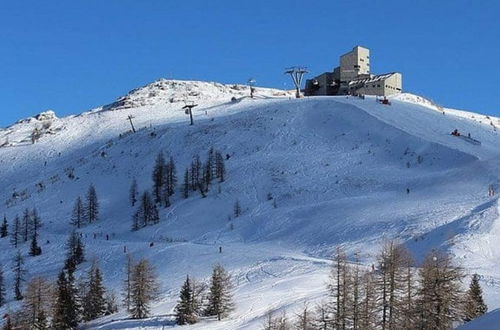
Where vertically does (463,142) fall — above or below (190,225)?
above

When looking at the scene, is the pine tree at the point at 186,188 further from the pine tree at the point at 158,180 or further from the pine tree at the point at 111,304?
the pine tree at the point at 111,304

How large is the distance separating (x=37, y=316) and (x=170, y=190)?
1481 inches

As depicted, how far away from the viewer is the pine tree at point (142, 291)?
1518 inches

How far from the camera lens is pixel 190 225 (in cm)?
6338

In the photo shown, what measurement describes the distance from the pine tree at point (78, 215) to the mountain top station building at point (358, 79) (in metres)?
62.8

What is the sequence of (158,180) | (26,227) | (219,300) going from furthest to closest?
(158,180)
(26,227)
(219,300)

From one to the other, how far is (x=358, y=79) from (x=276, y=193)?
194 ft

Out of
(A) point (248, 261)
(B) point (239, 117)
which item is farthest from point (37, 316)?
(B) point (239, 117)

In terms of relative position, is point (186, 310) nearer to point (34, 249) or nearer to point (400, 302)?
point (400, 302)

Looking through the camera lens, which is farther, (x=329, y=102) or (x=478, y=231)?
(x=329, y=102)

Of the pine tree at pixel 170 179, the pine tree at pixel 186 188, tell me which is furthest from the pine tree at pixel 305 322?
the pine tree at pixel 170 179

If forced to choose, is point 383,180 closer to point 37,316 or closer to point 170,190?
point 170,190

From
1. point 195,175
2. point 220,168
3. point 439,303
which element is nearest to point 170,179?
point 195,175

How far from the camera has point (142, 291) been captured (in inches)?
1542
